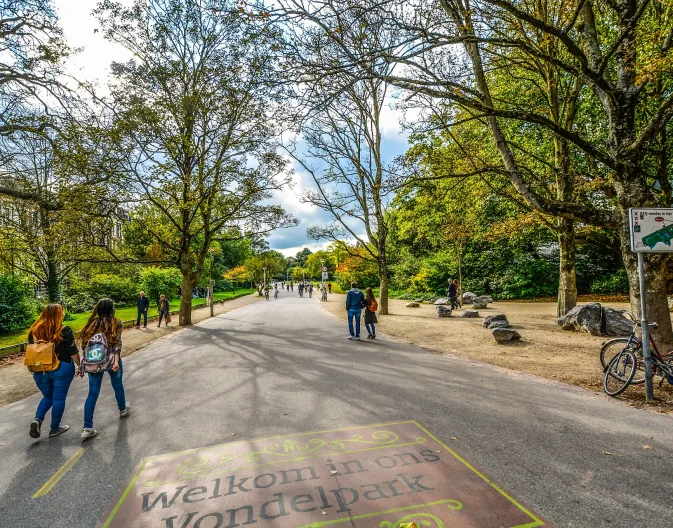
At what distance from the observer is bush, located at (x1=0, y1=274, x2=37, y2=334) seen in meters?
14.5

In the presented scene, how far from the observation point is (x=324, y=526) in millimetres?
2672

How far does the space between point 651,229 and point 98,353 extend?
8.49m

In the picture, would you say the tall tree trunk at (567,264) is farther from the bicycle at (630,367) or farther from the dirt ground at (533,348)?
the bicycle at (630,367)

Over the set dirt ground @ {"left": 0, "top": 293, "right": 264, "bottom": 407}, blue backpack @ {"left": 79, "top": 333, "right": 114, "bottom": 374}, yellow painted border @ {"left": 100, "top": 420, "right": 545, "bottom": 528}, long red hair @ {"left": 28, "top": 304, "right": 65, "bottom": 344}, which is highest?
long red hair @ {"left": 28, "top": 304, "right": 65, "bottom": 344}

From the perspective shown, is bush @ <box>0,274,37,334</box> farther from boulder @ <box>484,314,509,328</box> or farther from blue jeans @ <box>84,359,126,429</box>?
boulder @ <box>484,314,509,328</box>

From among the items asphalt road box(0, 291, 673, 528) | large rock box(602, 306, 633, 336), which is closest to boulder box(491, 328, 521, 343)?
asphalt road box(0, 291, 673, 528)

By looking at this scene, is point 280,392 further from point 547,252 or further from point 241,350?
point 547,252

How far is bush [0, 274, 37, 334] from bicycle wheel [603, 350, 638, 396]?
66.9ft

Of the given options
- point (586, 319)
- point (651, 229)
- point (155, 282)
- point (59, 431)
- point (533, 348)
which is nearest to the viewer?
point (59, 431)

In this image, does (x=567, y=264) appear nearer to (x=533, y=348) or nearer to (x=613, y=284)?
(x=533, y=348)

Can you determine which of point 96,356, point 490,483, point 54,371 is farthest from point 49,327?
point 490,483

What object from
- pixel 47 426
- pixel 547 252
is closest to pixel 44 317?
pixel 47 426

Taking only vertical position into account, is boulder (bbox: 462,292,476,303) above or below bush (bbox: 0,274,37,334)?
below

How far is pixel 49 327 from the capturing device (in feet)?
15.1
